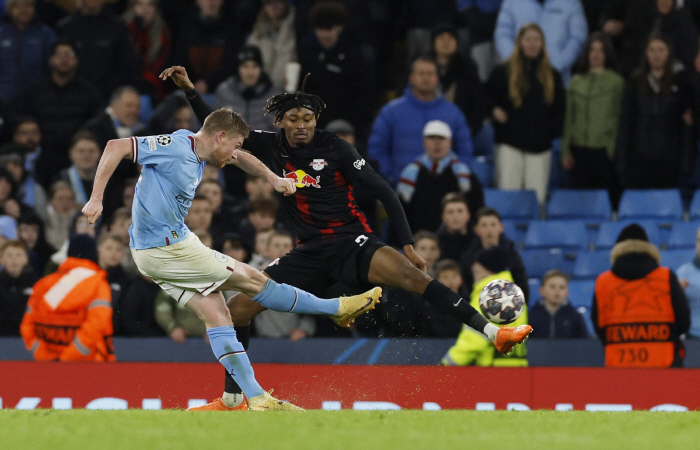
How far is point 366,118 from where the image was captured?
40.4ft

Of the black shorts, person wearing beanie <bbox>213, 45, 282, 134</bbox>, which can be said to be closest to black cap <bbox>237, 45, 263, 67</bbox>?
person wearing beanie <bbox>213, 45, 282, 134</bbox>

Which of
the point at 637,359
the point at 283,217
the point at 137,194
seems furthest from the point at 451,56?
the point at 137,194

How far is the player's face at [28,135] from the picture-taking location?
39.3 ft

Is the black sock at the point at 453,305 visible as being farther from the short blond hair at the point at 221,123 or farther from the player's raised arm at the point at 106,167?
the player's raised arm at the point at 106,167

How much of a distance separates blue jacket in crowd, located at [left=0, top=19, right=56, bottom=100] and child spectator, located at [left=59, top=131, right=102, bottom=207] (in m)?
1.69

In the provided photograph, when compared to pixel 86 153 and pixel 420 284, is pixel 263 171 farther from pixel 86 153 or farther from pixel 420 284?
pixel 86 153

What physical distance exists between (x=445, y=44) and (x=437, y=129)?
1.41 m

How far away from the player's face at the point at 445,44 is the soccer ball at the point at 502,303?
188 inches

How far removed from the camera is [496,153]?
12.2 meters

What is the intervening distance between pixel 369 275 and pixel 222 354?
3.78 feet

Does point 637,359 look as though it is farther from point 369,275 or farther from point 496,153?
point 496,153

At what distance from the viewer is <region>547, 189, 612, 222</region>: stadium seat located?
39.8 feet

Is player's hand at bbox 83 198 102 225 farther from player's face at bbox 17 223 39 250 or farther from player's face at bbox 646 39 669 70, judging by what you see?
player's face at bbox 646 39 669 70

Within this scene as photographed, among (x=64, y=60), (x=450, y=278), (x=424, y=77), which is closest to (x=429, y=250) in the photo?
(x=450, y=278)
